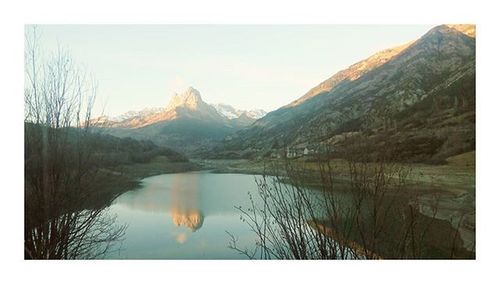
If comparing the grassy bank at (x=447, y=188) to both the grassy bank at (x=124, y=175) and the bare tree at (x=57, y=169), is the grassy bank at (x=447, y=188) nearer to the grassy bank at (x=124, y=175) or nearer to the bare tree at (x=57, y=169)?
the grassy bank at (x=124, y=175)

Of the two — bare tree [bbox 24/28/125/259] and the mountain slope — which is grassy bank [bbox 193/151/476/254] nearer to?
the mountain slope

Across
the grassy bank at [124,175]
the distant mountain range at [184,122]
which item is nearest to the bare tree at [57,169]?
the grassy bank at [124,175]

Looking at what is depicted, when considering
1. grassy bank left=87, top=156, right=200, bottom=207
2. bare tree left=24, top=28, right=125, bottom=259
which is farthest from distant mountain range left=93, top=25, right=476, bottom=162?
bare tree left=24, top=28, right=125, bottom=259

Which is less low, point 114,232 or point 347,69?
point 347,69
